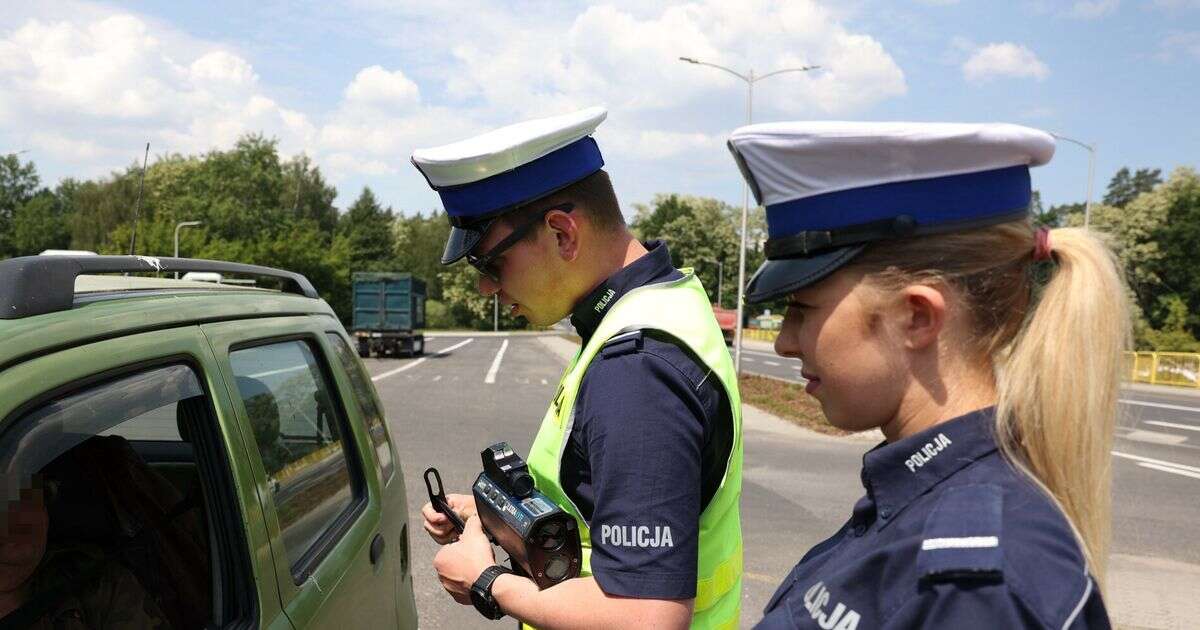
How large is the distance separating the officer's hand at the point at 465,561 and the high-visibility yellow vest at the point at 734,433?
19 centimetres

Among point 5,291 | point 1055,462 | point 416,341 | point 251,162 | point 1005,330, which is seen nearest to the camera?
point 1055,462

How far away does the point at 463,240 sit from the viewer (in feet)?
6.14

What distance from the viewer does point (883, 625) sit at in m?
0.94

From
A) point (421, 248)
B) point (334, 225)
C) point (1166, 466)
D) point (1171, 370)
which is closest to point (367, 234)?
point (334, 225)

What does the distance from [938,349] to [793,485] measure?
7.71 metres

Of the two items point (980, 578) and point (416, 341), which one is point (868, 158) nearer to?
point (980, 578)

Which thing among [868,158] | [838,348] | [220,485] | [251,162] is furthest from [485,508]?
[251,162]

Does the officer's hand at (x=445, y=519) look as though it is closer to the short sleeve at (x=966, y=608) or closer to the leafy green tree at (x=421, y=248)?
the short sleeve at (x=966, y=608)

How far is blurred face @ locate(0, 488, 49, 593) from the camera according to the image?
52.5 inches

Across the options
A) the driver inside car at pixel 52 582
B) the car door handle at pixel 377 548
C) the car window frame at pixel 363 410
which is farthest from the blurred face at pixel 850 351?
the car window frame at pixel 363 410

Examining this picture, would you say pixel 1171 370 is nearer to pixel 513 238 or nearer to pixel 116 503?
pixel 513 238

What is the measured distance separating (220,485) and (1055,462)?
1.56 m

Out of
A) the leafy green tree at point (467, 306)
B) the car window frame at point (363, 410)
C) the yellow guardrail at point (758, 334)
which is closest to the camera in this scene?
the car window frame at point (363, 410)

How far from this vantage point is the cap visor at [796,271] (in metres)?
1.17
